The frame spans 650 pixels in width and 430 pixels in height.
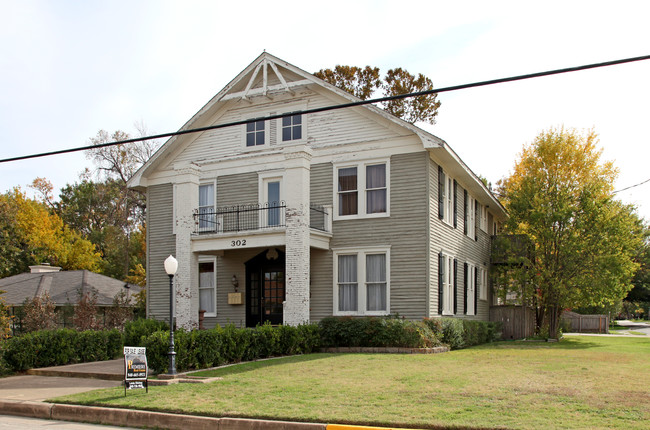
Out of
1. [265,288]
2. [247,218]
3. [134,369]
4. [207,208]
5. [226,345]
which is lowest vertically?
[226,345]

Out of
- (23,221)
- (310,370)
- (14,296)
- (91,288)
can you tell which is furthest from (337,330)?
(23,221)

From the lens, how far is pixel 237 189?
941 inches

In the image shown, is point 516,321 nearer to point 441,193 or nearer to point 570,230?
point 570,230

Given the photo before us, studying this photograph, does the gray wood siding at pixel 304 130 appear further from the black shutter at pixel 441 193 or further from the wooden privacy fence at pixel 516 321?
the wooden privacy fence at pixel 516 321

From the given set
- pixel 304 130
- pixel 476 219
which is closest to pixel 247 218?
pixel 304 130

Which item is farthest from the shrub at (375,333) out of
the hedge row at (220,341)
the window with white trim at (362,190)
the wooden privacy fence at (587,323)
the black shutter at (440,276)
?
the wooden privacy fence at (587,323)

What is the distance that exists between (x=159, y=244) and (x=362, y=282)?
8.80 metres

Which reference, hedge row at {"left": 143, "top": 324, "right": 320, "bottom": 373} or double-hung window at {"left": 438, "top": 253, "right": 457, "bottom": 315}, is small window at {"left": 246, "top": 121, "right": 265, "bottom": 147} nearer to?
double-hung window at {"left": 438, "top": 253, "right": 457, "bottom": 315}

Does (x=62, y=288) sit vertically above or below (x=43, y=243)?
below

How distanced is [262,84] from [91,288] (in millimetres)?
13211

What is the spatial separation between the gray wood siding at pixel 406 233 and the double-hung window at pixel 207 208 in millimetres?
5904

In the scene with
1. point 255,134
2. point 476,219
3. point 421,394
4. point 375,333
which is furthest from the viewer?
point 476,219

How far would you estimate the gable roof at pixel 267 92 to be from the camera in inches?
854

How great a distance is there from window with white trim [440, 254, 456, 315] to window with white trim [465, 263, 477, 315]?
2.46 metres
